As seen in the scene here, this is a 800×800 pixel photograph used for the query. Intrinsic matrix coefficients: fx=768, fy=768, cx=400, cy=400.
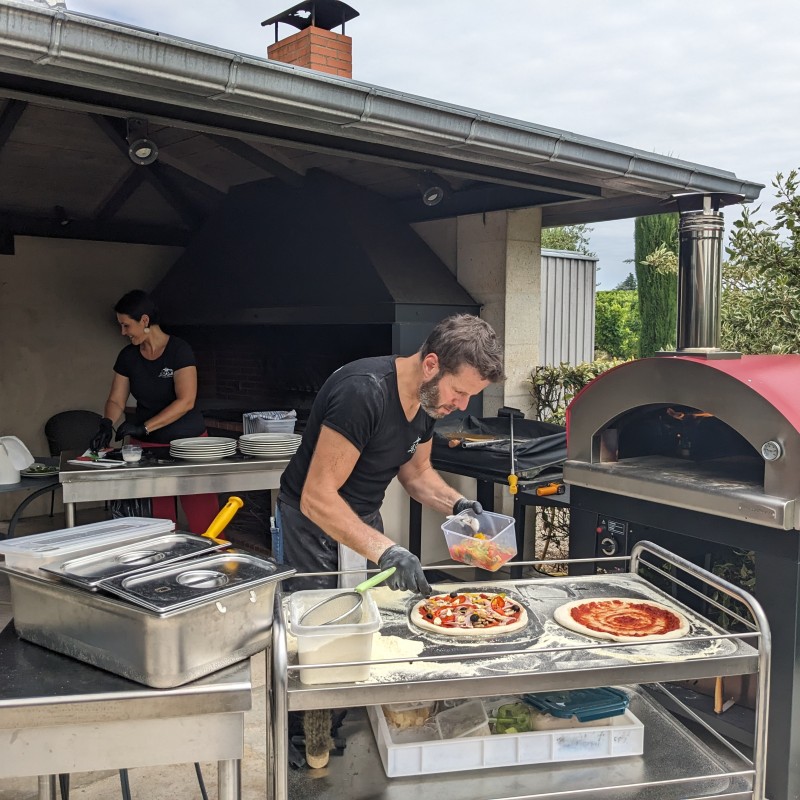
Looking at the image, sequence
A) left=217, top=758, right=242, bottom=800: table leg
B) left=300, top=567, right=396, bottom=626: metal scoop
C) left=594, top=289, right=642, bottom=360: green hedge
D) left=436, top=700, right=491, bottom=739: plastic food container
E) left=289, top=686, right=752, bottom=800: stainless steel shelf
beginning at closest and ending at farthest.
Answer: left=217, top=758, right=242, bottom=800: table leg
left=300, top=567, right=396, bottom=626: metal scoop
left=289, top=686, right=752, bottom=800: stainless steel shelf
left=436, top=700, right=491, bottom=739: plastic food container
left=594, top=289, right=642, bottom=360: green hedge

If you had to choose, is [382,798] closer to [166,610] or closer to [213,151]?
[166,610]

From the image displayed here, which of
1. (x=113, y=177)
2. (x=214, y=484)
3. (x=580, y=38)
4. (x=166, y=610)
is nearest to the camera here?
(x=166, y=610)

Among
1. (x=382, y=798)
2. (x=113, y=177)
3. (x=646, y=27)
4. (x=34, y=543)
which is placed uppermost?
(x=646, y=27)

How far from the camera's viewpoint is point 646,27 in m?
32.9

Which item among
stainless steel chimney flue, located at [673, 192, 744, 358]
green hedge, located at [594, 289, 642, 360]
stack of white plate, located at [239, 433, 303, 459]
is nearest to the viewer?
stainless steel chimney flue, located at [673, 192, 744, 358]

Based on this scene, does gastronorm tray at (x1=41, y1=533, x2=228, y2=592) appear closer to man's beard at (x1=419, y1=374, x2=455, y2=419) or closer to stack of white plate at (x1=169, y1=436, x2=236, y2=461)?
man's beard at (x1=419, y1=374, x2=455, y2=419)

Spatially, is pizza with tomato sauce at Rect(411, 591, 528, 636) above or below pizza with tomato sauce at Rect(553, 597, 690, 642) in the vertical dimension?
above

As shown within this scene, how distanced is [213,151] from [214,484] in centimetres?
322

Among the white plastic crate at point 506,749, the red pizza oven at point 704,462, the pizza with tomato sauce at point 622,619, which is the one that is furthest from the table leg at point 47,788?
the red pizza oven at point 704,462

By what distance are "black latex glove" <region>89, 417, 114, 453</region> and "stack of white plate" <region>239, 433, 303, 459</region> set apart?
0.79 metres

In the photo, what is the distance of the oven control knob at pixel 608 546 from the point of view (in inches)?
129

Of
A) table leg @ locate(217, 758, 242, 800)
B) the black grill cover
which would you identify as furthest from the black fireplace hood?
table leg @ locate(217, 758, 242, 800)

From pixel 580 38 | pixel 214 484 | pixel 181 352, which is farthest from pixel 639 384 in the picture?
pixel 580 38

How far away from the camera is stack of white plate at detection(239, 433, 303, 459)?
4.77 metres
